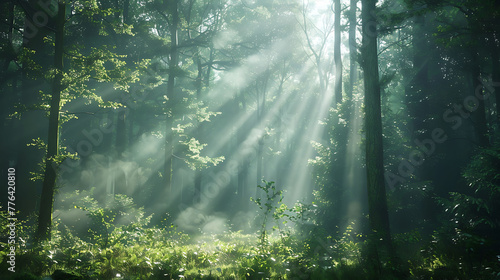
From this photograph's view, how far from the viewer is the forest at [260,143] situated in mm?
6970

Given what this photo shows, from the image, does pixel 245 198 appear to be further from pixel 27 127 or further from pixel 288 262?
pixel 288 262

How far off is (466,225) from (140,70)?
14349 millimetres

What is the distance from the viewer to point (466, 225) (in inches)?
367

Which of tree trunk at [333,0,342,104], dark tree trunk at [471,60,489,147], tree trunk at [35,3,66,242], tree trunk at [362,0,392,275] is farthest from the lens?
tree trunk at [333,0,342,104]

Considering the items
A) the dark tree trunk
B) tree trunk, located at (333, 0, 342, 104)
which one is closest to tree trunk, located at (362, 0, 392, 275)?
the dark tree trunk

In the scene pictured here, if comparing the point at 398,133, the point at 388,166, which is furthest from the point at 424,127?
the point at 388,166

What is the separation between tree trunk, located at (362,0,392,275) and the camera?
8836mm

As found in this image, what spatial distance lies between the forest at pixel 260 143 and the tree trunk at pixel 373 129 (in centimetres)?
4

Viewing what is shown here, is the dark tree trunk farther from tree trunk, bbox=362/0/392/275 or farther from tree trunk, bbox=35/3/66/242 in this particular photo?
tree trunk, bbox=35/3/66/242

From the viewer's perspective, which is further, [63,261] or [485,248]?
[485,248]

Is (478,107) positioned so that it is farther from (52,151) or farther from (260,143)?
(260,143)

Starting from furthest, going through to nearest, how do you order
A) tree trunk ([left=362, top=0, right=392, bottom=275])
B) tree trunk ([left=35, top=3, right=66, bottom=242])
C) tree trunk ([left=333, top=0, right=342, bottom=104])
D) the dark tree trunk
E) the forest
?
1. tree trunk ([left=333, top=0, right=342, bottom=104])
2. the dark tree trunk
3. tree trunk ([left=362, top=0, right=392, bottom=275])
4. tree trunk ([left=35, top=3, right=66, bottom=242])
5. the forest

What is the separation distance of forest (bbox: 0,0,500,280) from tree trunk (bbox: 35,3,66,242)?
0.12 ft

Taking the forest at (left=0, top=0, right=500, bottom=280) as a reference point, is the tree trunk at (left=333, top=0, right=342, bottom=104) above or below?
above
